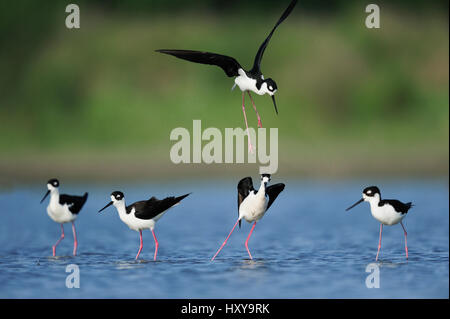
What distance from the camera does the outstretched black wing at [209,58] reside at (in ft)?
25.6

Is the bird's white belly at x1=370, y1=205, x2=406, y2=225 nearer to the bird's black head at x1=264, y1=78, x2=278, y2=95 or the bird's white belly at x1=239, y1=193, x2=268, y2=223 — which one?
the bird's white belly at x1=239, y1=193, x2=268, y2=223

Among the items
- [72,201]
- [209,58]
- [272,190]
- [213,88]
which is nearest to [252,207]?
[272,190]

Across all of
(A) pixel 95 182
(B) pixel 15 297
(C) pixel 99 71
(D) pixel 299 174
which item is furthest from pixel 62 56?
(B) pixel 15 297

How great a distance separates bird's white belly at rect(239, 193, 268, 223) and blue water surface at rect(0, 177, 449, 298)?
1.86 feet

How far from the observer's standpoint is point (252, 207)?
9.14 m

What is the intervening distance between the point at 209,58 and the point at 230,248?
385 cm

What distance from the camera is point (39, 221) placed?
1462 cm

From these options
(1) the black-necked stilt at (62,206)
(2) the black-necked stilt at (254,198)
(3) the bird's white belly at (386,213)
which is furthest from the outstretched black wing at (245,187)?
(1) the black-necked stilt at (62,206)

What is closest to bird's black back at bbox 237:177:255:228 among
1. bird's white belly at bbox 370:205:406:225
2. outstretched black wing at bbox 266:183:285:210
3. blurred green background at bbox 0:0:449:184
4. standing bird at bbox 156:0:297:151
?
outstretched black wing at bbox 266:183:285:210

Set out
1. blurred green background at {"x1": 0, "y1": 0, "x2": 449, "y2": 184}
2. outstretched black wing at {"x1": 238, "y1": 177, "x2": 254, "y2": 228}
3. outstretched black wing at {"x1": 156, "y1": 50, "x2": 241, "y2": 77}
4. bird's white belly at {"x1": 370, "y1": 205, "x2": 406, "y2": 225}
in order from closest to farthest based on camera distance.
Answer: outstretched black wing at {"x1": 156, "y1": 50, "x2": 241, "y2": 77}
outstretched black wing at {"x1": 238, "y1": 177, "x2": 254, "y2": 228}
bird's white belly at {"x1": 370, "y1": 205, "x2": 406, "y2": 225}
blurred green background at {"x1": 0, "y1": 0, "x2": 449, "y2": 184}

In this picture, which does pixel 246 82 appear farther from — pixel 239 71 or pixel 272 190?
pixel 272 190

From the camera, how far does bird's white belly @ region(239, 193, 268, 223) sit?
912 cm

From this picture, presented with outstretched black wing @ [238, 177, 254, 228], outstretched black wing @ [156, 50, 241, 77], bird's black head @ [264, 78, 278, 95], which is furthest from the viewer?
outstretched black wing @ [238, 177, 254, 228]

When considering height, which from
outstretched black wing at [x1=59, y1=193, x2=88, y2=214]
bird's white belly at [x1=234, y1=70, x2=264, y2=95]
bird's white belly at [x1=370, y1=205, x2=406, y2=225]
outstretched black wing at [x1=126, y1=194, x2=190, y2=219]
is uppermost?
bird's white belly at [x1=234, y1=70, x2=264, y2=95]
